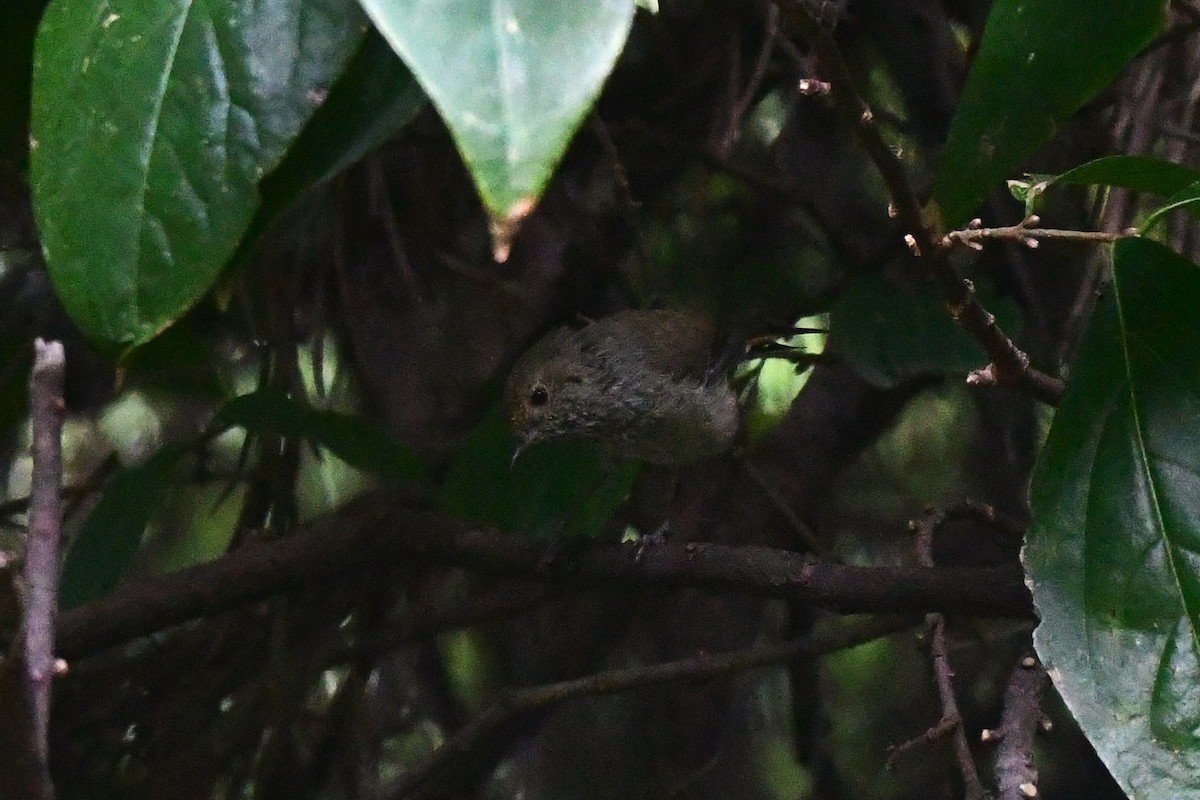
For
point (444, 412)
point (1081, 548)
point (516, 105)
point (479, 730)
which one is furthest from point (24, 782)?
point (444, 412)

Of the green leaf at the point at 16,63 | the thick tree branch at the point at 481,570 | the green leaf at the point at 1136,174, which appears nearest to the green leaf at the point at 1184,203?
the green leaf at the point at 1136,174

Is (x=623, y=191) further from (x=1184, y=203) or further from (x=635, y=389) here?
(x=1184, y=203)

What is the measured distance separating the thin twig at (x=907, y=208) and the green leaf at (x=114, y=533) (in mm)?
1375

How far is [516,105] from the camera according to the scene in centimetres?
88

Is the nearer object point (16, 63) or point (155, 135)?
point (155, 135)

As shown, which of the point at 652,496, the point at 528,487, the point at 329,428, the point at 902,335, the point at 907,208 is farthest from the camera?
the point at 652,496

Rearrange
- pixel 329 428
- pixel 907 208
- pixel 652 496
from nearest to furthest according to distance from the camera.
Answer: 1. pixel 907 208
2. pixel 329 428
3. pixel 652 496

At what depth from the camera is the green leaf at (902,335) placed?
2107mm

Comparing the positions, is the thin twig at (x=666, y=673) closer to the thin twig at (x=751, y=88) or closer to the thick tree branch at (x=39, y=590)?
the thin twig at (x=751, y=88)

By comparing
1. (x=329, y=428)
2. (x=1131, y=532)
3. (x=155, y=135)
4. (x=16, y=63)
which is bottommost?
(x=329, y=428)

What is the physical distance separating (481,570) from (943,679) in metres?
0.79

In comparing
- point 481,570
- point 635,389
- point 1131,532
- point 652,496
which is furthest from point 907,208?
point 652,496

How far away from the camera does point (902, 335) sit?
7.00 feet

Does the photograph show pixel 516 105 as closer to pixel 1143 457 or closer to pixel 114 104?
pixel 114 104
